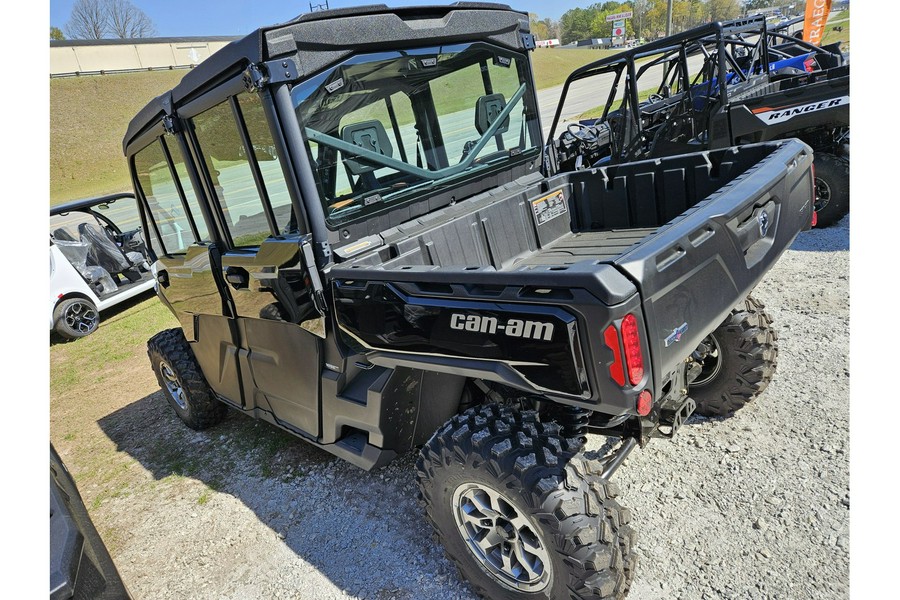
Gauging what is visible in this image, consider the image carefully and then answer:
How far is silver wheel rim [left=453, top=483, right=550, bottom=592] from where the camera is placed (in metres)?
2.22

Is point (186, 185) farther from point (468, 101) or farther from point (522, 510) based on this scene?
point (522, 510)

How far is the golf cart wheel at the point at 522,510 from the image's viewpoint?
204cm

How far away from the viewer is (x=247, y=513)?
342 centimetres

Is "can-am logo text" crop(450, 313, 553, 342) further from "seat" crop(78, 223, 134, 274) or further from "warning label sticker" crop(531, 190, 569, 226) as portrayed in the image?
"seat" crop(78, 223, 134, 274)

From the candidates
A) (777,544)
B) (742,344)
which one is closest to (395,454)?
(777,544)

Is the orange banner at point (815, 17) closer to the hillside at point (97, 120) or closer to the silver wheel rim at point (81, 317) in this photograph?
the hillside at point (97, 120)

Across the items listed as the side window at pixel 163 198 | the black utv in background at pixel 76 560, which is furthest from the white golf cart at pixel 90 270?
the black utv in background at pixel 76 560

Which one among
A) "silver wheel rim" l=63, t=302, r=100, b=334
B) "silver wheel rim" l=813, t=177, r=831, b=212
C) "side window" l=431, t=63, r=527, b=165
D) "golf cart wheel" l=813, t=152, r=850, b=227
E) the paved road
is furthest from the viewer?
the paved road

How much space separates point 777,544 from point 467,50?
282cm

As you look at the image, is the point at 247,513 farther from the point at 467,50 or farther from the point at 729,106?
the point at 729,106

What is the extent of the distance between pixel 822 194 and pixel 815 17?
1326 centimetres

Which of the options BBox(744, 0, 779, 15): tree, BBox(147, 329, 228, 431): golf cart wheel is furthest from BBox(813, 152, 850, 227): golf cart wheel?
BBox(744, 0, 779, 15): tree

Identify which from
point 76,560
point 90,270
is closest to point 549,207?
point 76,560

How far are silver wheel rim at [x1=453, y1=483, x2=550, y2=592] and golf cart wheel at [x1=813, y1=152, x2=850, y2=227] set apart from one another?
18.4 ft
